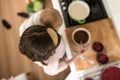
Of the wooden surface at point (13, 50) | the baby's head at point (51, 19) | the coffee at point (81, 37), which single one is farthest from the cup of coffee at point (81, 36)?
the wooden surface at point (13, 50)

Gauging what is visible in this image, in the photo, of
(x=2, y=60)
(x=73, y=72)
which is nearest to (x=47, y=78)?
(x=2, y=60)

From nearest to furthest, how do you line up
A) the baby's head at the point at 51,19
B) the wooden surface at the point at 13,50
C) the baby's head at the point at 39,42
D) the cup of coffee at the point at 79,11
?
the baby's head at the point at 39,42 → the baby's head at the point at 51,19 → the cup of coffee at the point at 79,11 → the wooden surface at the point at 13,50

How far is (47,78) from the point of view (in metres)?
1.53

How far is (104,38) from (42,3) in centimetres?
64

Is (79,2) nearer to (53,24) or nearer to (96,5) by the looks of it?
(96,5)

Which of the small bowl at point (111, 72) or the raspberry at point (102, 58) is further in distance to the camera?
the raspberry at point (102, 58)

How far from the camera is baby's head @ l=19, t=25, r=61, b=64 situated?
2.87 feet

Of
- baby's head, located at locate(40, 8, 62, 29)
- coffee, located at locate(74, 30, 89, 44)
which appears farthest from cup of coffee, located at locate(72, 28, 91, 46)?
baby's head, located at locate(40, 8, 62, 29)

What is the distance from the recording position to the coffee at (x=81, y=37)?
107 centimetres

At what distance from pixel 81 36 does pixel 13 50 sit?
0.73 m

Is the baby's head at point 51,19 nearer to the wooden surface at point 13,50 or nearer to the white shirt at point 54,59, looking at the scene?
the white shirt at point 54,59

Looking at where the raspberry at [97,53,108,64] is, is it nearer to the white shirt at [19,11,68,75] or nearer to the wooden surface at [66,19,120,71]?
the wooden surface at [66,19,120,71]

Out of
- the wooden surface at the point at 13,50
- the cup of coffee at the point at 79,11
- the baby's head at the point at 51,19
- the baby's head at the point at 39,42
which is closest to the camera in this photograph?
the baby's head at the point at 39,42

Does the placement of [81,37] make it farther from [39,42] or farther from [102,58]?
[39,42]
